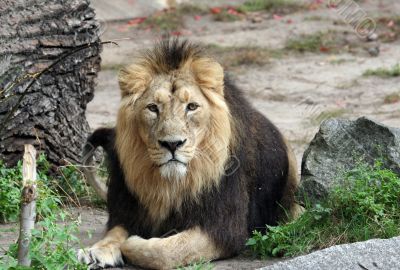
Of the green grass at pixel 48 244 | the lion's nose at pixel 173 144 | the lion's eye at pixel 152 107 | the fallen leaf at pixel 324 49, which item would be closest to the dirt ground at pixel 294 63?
the fallen leaf at pixel 324 49

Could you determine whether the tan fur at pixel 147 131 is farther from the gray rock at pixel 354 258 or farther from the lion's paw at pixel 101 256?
the gray rock at pixel 354 258

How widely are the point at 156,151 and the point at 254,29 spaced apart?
8.25 metres

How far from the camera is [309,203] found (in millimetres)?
6691

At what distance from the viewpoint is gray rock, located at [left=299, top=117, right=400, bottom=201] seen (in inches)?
266

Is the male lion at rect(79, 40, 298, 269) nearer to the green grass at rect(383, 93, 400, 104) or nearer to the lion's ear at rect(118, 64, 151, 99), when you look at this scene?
the lion's ear at rect(118, 64, 151, 99)

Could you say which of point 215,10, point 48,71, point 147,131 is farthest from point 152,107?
point 215,10

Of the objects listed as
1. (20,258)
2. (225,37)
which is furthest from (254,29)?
(20,258)

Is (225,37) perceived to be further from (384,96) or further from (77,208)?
(77,208)

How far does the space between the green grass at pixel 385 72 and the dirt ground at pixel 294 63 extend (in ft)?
0.19

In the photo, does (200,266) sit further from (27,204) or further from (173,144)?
(27,204)

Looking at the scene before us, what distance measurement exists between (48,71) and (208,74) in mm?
1791

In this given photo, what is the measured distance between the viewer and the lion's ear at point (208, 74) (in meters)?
6.39

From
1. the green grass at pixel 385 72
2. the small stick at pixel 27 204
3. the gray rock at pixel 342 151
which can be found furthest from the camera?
the green grass at pixel 385 72

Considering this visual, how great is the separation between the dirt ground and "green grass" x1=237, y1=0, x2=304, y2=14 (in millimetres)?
132
